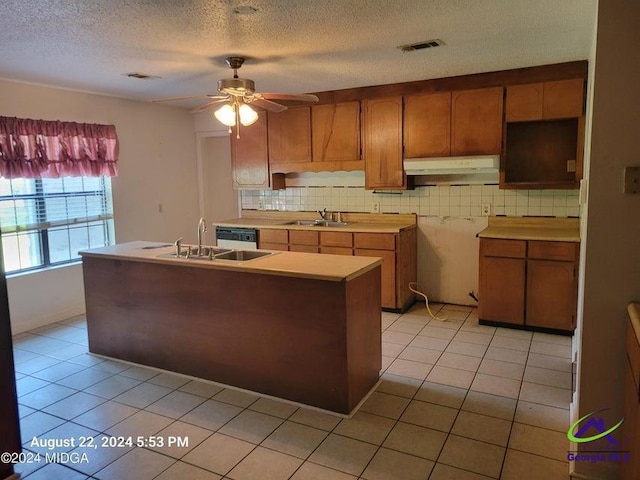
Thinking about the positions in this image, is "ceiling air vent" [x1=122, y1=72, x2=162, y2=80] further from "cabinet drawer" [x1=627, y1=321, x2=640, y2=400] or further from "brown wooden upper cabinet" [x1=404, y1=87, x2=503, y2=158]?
"cabinet drawer" [x1=627, y1=321, x2=640, y2=400]

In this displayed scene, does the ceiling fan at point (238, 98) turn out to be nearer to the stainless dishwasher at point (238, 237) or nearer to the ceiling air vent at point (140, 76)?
the ceiling air vent at point (140, 76)

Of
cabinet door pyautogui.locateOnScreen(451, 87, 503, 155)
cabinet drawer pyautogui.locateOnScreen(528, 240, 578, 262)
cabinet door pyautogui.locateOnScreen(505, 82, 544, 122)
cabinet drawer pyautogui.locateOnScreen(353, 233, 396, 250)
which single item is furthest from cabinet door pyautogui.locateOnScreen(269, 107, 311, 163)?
cabinet drawer pyautogui.locateOnScreen(528, 240, 578, 262)

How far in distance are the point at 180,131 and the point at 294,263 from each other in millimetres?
3751

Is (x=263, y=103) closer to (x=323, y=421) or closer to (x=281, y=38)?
(x=281, y=38)

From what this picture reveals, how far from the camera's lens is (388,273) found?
15.2 ft

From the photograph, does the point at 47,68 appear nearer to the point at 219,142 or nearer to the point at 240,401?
the point at 219,142

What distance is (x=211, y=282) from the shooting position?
3.08 metres

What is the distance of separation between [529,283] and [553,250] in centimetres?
35

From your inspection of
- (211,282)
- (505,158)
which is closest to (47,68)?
(211,282)

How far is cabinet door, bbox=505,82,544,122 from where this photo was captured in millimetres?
4086

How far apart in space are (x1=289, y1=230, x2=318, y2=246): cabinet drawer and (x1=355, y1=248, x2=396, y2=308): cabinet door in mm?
511

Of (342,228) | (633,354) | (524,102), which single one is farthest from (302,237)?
(633,354)

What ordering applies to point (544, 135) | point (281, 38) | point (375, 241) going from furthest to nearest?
point (375, 241)
point (544, 135)
point (281, 38)

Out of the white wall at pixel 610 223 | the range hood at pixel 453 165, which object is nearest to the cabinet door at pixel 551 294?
the range hood at pixel 453 165
